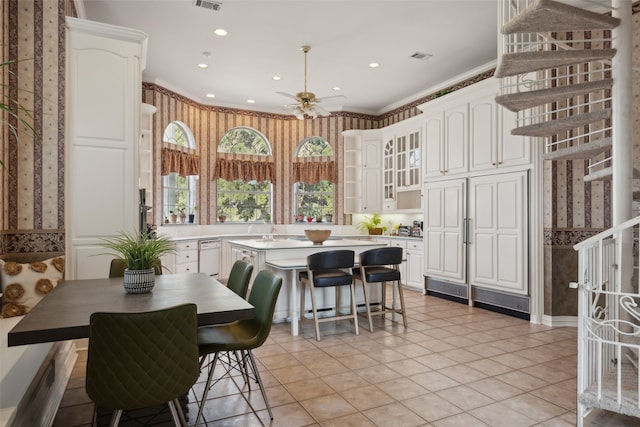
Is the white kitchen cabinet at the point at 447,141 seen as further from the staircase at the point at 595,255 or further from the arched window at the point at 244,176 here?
the arched window at the point at 244,176

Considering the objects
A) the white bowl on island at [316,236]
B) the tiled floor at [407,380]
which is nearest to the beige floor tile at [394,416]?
the tiled floor at [407,380]

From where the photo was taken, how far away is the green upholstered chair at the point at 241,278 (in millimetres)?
2977

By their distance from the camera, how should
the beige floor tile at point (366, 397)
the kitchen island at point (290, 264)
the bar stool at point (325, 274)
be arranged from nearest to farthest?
the beige floor tile at point (366, 397), the bar stool at point (325, 274), the kitchen island at point (290, 264)

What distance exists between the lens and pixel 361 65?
19.6 feet

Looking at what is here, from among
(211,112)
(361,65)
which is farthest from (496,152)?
(211,112)

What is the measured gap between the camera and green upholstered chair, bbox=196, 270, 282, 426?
2398 millimetres

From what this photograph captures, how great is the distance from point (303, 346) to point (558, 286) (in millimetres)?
2989

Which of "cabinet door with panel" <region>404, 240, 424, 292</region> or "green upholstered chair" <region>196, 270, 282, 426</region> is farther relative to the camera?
"cabinet door with panel" <region>404, 240, 424, 292</region>

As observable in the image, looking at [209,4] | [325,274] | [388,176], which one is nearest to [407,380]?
[325,274]

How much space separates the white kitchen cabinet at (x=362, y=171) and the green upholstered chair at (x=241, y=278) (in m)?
5.01

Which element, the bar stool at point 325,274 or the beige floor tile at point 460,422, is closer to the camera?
the beige floor tile at point 460,422

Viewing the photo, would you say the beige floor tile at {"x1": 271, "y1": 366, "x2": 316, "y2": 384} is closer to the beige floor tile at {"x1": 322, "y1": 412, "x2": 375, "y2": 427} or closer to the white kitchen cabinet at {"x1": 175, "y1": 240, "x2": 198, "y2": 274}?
the beige floor tile at {"x1": 322, "y1": 412, "x2": 375, "y2": 427}

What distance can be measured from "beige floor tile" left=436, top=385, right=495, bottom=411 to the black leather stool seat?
158 cm

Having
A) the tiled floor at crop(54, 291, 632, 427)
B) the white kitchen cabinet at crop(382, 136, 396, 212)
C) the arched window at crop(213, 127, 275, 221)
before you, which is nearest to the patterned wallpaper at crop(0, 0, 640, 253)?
the tiled floor at crop(54, 291, 632, 427)
